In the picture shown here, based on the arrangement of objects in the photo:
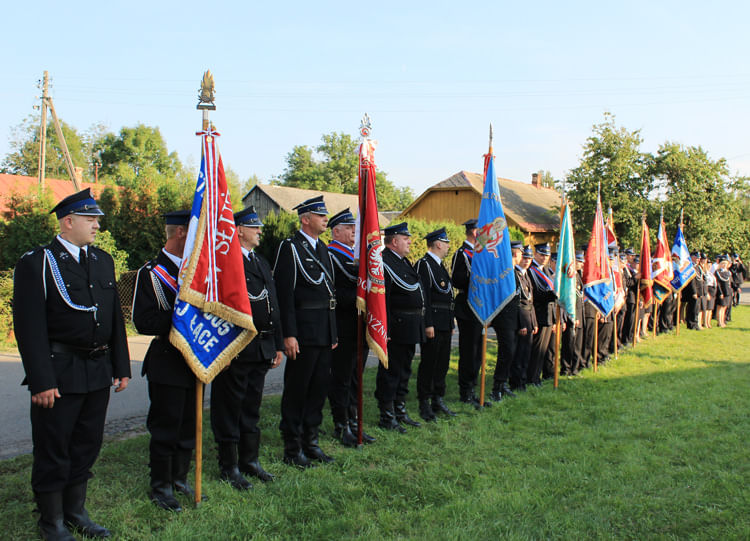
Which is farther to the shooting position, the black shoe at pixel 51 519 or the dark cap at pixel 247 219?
the dark cap at pixel 247 219

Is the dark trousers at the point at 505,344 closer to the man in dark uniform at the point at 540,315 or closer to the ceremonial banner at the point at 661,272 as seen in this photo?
the man in dark uniform at the point at 540,315

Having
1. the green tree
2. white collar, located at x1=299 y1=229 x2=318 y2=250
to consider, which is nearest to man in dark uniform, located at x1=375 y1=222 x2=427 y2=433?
white collar, located at x1=299 y1=229 x2=318 y2=250

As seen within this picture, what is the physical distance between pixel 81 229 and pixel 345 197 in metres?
44.7

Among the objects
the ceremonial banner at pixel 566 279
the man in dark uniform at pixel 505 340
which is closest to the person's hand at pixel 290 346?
the man in dark uniform at pixel 505 340

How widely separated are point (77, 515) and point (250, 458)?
4.11ft

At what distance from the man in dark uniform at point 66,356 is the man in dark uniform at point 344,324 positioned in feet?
7.45

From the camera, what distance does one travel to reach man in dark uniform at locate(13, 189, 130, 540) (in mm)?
3217

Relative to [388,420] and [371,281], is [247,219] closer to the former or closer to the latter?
[371,281]

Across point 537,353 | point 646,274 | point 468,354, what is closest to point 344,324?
point 468,354

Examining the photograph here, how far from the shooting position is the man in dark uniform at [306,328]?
4.75 meters

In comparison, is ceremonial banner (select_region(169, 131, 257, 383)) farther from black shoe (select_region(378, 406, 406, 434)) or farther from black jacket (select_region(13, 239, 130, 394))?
black shoe (select_region(378, 406, 406, 434))

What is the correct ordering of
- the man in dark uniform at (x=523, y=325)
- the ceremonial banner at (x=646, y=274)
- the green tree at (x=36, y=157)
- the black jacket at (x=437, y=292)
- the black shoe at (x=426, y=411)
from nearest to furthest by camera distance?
the black shoe at (x=426, y=411), the black jacket at (x=437, y=292), the man in dark uniform at (x=523, y=325), the ceremonial banner at (x=646, y=274), the green tree at (x=36, y=157)

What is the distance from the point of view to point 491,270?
22.7 feet

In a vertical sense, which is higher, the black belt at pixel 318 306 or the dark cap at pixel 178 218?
the dark cap at pixel 178 218
